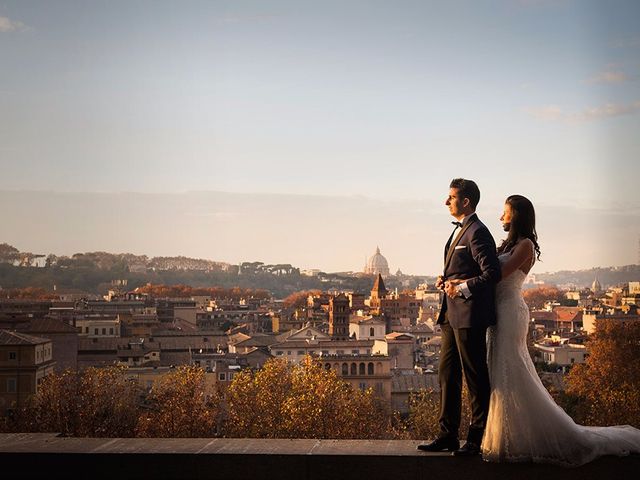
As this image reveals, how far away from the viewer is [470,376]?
309 cm

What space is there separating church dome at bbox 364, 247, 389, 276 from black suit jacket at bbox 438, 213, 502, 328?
3806 inches

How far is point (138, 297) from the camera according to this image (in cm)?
7381

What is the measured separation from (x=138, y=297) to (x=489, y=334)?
237 ft

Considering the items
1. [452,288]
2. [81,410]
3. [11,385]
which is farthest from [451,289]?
[11,385]

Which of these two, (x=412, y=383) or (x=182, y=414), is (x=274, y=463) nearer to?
(x=182, y=414)

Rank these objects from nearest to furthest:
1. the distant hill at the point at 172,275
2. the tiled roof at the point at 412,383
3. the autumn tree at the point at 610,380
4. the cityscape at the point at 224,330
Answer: the autumn tree at the point at 610,380 < the cityscape at the point at 224,330 < the tiled roof at the point at 412,383 < the distant hill at the point at 172,275

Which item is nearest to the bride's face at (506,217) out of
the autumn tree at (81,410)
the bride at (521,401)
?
the bride at (521,401)

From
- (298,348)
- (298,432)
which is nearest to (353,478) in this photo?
(298,432)

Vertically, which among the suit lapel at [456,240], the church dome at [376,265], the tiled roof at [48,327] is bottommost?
the tiled roof at [48,327]

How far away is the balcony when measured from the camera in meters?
2.92

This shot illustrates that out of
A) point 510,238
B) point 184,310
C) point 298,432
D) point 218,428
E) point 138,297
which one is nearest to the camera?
point 510,238

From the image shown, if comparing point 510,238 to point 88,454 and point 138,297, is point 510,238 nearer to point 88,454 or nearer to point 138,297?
point 88,454

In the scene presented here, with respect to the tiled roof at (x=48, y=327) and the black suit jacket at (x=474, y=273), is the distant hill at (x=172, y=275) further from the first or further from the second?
A: the black suit jacket at (x=474, y=273)

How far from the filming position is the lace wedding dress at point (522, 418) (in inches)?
115
